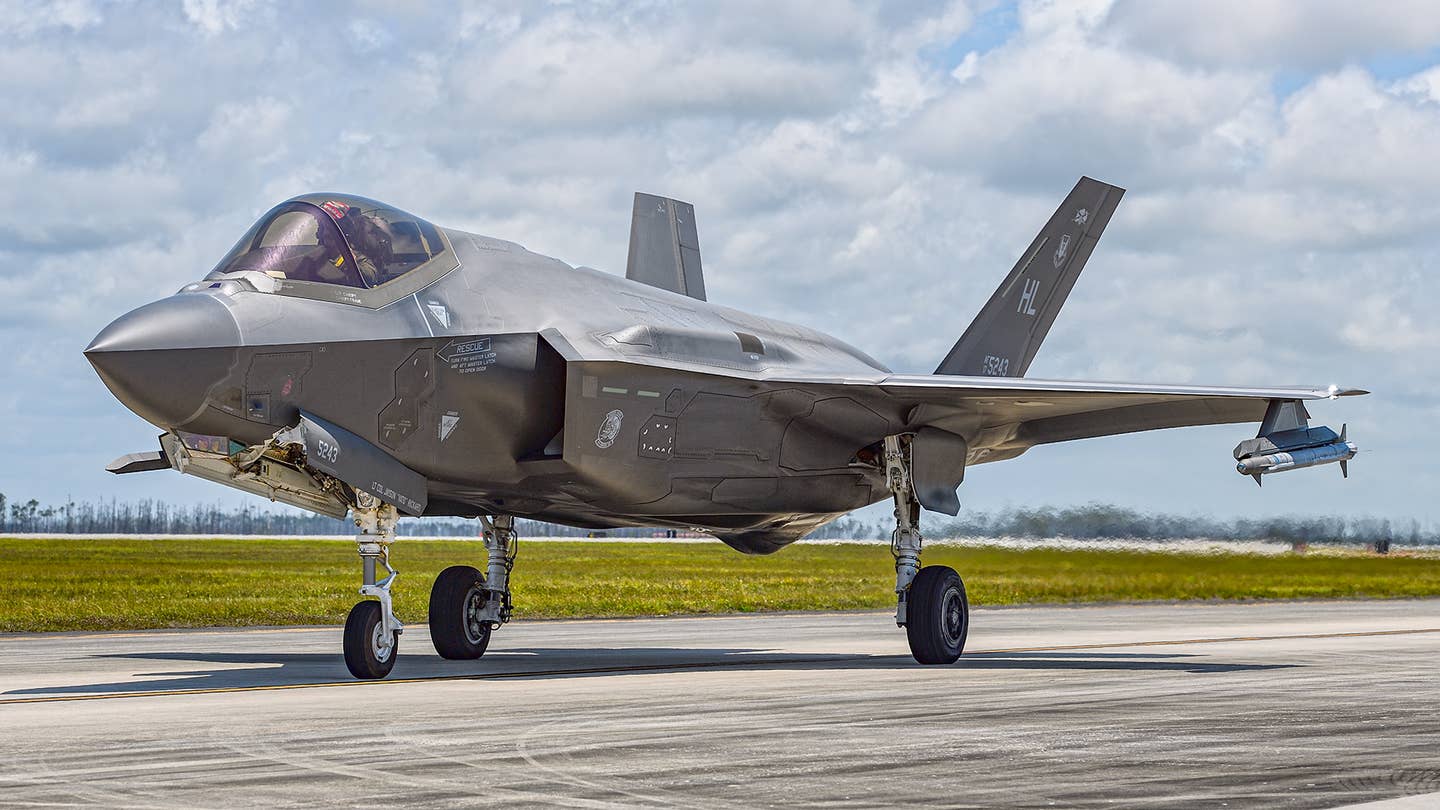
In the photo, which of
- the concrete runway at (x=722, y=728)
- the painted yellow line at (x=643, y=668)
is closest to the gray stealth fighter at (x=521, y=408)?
the painted yellow line at (x=643, y=668)

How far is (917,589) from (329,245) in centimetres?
713

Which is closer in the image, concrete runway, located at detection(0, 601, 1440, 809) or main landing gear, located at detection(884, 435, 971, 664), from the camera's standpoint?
concrete runway, located at detection(0, 601, 1440, 809)

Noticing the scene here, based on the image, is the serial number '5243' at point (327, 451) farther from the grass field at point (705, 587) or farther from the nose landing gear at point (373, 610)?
the grass field at point (705, 587)

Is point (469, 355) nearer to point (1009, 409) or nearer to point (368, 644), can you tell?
point (368, 644)

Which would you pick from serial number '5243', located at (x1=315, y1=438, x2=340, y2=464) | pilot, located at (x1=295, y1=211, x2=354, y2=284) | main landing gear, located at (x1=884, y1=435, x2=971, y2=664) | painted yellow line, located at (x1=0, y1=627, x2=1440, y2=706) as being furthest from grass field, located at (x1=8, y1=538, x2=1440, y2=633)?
pilot, located at (x1=295, y1=211, x2=354, y2=284)

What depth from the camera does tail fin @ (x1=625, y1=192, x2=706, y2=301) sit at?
21906 mm

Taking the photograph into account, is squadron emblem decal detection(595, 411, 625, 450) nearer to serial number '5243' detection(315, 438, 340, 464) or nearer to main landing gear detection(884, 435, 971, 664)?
serial number '5243' detection(315, 438, 340, 464)

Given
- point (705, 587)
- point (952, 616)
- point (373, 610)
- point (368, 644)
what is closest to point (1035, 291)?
point (952, 616)

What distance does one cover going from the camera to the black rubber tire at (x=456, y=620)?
1723cm

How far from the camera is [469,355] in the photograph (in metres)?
14.0

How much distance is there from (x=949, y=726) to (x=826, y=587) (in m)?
32.0

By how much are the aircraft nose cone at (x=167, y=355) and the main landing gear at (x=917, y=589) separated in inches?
294

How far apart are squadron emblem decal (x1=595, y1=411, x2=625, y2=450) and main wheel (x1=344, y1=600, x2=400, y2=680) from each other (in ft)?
8.55

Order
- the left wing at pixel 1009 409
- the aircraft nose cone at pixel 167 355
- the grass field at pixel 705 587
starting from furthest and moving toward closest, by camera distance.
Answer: the grass field at pixel 705 587 < the left wing at pixel 1009 409 < the aircraft nose cone at pixel 167 355
